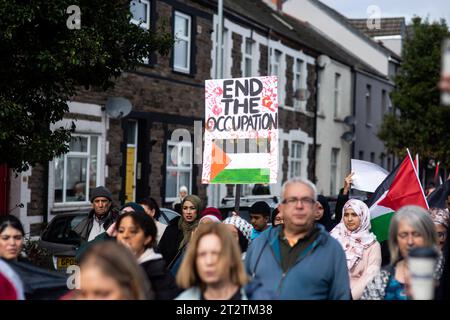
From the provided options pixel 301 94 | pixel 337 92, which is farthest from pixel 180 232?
pixel 337 92

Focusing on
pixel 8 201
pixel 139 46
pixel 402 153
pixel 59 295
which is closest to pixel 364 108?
pixel 402 153

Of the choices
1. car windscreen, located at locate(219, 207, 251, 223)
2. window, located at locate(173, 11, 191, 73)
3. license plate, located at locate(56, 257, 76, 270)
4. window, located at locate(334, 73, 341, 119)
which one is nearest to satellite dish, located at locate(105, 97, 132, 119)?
window, located at locate(173, 11, 191, 73)

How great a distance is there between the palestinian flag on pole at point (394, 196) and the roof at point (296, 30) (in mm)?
18207

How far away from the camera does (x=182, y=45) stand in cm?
2606

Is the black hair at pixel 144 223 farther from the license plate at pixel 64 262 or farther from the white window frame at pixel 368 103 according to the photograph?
the white window frame at pixel 368 103

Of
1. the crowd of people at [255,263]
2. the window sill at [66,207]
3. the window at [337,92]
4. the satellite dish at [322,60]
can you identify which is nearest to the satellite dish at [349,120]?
the window at [337,92]

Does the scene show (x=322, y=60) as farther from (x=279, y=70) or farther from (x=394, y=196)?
(x=394, y=196)

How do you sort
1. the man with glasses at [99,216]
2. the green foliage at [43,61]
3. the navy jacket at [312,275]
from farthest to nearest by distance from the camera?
the green foliage at [43,61] < the man with glasses at [99,216] < the navy jacket at [312,275]

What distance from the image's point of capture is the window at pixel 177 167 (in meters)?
25.4

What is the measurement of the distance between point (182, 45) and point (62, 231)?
13.1 m

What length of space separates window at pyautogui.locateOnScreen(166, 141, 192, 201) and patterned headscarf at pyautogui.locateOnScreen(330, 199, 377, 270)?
16869mm

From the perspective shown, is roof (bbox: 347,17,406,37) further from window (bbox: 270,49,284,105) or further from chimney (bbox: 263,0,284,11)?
window (bbox: 270,49,284,105)

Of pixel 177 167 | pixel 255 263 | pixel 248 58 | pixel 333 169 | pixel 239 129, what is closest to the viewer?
pixel 255 263

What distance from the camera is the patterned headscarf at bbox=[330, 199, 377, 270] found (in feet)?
26.2
